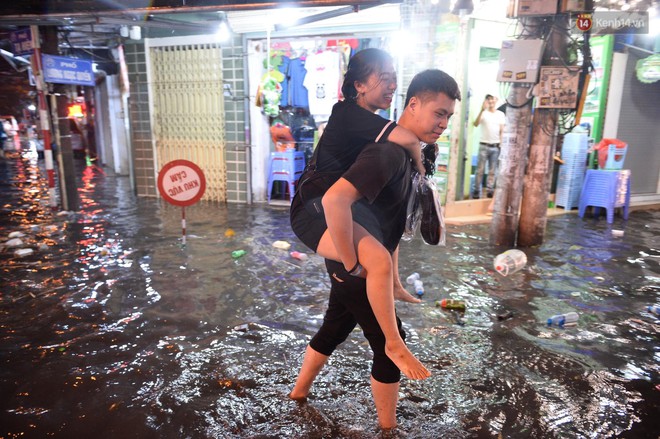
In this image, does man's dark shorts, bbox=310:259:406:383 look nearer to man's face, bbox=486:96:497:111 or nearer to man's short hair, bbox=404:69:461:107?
man's short hair, bbox=404:69:461:107

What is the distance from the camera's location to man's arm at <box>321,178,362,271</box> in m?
2.00

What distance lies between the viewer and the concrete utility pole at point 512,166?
6188mm

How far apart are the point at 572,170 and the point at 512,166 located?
3.29 meters

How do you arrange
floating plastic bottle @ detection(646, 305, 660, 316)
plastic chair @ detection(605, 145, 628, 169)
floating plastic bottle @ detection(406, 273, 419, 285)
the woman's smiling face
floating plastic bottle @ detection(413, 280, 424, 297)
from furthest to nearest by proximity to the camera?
1. plastic chair @ detection(605, 145, 628, 169)
2. floating plastic bottle @ detection(406, 273, 419, 285)
3. floating plastic bottle @ detection(413, 280, 424, 297)
4. floating plastic bottle @ detection(646, 305, 660, 316)
5. the woman's smiling face

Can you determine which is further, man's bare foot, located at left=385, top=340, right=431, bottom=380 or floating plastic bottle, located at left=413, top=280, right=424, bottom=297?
floating plastic bottle, located at left=413, top=280, right=424, bottom=297

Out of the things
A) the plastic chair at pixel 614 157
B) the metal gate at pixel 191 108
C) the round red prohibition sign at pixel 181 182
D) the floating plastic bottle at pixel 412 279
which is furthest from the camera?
the metal gate at pixel 191 108

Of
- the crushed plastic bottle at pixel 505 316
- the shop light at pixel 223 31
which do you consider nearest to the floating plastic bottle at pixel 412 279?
the crushed plastic bottle at pixel 505 316

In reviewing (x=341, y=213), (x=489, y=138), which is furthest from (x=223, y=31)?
(x=341, y=213)

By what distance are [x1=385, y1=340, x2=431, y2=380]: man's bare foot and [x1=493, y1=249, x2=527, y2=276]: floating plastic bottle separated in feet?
12.3

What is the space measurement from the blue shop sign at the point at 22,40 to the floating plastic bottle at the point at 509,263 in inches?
339

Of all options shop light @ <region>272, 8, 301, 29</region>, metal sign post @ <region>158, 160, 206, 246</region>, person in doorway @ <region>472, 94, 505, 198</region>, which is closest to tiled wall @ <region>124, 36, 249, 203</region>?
shop light @ <region>272, 8, 301, 29</region>

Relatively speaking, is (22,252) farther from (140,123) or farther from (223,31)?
(223,31)

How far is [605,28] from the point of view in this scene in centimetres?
648

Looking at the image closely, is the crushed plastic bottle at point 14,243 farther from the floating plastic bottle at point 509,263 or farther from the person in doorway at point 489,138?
the person in doorway at point 489,138
